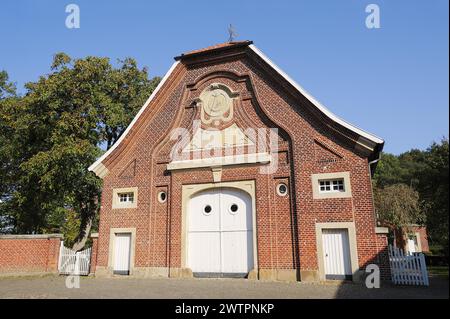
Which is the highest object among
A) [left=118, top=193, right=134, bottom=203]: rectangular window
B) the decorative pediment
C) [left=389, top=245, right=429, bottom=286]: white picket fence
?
the decorative pediment

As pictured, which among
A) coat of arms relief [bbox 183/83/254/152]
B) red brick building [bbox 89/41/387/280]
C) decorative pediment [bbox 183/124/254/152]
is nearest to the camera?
red brick building [bbox 89/41/387/280]

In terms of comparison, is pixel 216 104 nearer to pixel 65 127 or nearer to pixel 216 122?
pixel 216 122

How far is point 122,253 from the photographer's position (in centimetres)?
1630

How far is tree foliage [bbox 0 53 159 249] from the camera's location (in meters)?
21.0

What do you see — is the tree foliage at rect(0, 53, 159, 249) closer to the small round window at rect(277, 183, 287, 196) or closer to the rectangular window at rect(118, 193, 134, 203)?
the rectangular window at rect(118, 193, 134, 203)

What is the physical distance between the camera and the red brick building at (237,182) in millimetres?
13484

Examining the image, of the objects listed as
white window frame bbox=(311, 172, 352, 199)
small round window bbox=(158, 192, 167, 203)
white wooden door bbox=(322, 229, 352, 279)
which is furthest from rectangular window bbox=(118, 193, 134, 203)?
white wooden door bbox=(322, 229, 352, 279)

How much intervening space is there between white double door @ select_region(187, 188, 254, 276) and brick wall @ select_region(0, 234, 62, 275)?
804cm

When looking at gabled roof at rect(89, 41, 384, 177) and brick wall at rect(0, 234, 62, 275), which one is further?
brick wall at rect(0, 234, 62, 275)

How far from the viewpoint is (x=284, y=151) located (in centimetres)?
1477

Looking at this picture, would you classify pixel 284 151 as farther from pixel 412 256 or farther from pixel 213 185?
pixel 412 256

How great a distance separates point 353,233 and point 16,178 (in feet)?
70.5

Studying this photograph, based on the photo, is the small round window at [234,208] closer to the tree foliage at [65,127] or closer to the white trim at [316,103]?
the white trim at [316,103]
